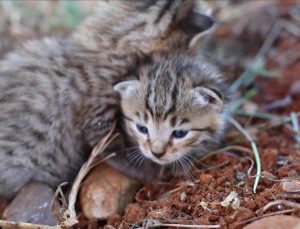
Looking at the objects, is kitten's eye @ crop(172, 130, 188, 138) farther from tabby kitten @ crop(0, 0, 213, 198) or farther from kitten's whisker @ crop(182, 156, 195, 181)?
tabby kitten @ crop(0, 0, 213, 198)

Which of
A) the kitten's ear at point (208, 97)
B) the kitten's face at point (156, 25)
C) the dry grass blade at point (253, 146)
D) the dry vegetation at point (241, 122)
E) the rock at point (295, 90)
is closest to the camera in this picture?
the dry vegetation at point (241, 122)

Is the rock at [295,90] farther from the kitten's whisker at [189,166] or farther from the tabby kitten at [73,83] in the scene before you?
the kitten's whisker at [189,166]

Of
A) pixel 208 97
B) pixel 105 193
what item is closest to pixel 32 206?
pixel 105 193

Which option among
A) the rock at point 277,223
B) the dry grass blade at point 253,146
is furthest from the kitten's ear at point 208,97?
the rock at point 277,223

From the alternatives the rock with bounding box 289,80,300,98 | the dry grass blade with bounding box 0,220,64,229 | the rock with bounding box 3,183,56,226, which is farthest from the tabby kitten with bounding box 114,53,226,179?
the rock with bounding box 289,80,300,98

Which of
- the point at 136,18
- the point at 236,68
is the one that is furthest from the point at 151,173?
the point at 236,68

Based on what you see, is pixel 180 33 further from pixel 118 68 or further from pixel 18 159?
pixel 18 159
